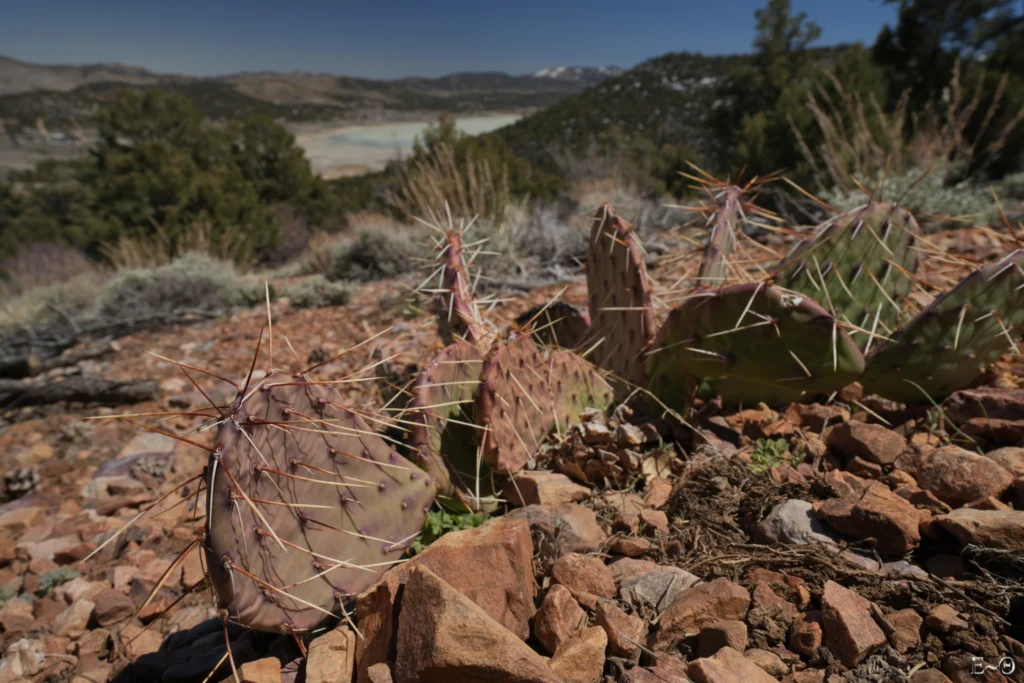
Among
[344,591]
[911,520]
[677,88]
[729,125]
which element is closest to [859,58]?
[729,125]

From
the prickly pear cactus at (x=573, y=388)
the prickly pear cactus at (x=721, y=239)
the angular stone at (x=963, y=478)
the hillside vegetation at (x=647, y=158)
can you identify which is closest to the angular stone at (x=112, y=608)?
the prickly pear cactus at (x=573, y=388)

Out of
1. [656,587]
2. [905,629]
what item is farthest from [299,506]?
[905,629]

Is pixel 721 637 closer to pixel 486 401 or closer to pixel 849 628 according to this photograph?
pixel 849 628

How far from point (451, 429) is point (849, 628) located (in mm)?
1118

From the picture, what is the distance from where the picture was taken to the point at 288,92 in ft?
250

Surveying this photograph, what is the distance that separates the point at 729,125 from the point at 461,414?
57.9ft

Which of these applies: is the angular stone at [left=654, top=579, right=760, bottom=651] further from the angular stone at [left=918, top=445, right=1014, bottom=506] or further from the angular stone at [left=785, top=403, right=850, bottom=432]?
the angular stone at [left=785, top=403, right=850, bottom=432]

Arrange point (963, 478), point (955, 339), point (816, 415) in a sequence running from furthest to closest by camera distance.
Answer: point (816, 415)
point (955, 339)
point (963, 478)

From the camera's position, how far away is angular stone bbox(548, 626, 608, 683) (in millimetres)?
1147

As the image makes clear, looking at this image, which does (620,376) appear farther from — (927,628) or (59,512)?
(59,512)

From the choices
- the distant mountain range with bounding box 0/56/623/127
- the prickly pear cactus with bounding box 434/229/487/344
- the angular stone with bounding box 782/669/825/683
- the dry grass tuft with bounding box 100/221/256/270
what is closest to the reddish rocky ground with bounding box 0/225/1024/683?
the angular stone with bounding box 782/669/825/683

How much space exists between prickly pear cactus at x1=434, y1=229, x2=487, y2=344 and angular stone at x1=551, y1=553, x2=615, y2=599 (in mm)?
782

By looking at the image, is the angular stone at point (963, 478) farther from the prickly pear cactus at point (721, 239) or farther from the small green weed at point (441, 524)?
the small green weed at point (441, 524)

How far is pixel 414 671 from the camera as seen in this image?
1.12 metres
